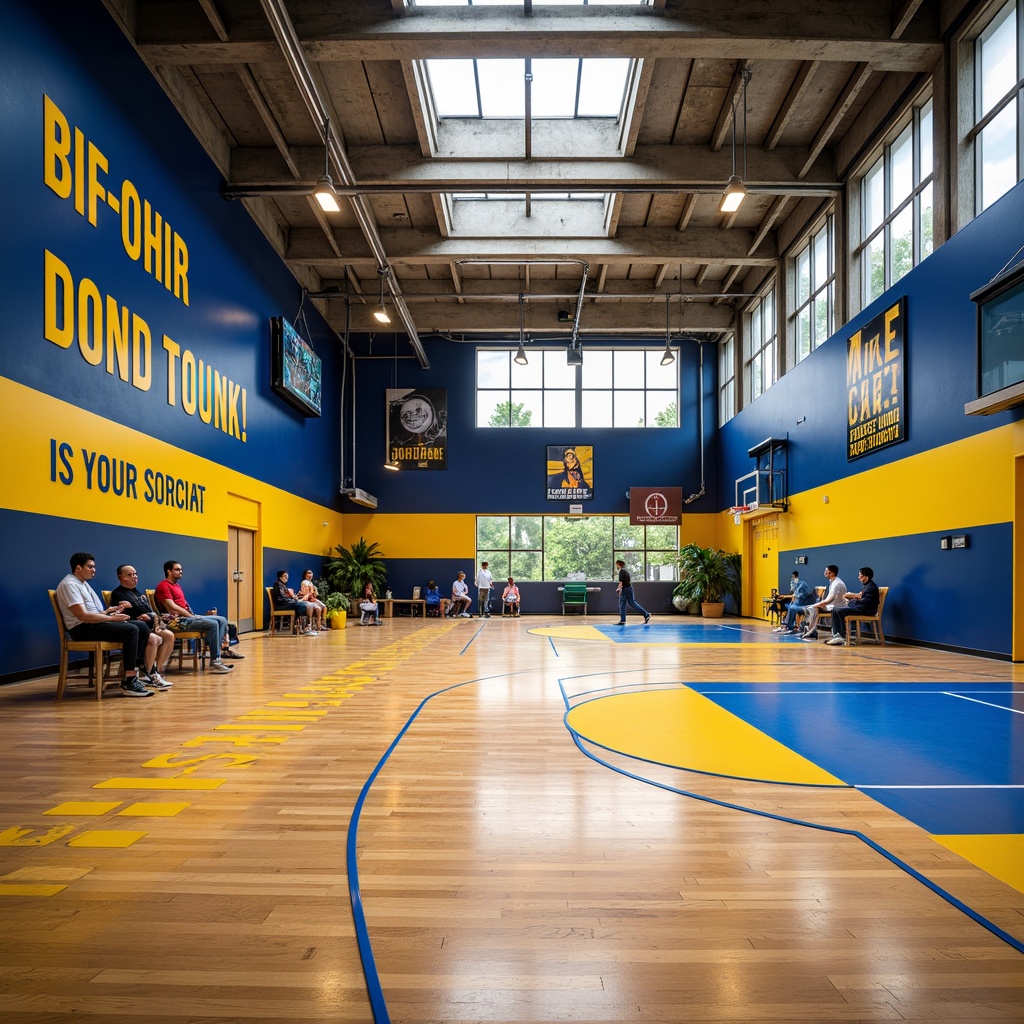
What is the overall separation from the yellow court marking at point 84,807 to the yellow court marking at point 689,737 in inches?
97.5

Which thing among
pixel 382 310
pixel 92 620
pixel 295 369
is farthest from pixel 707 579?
pixel 92 620

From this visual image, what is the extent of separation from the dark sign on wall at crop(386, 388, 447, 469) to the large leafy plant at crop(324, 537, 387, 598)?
2586mm

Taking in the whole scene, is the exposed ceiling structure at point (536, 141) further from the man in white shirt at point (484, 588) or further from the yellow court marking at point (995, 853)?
the yellow court marking at point (995, 853)

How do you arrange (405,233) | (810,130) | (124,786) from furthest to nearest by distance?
(405,233), (810,130), (124,786)

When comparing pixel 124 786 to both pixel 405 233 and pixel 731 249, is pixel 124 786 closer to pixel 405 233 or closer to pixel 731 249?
pixel 405 233

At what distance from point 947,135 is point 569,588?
13.0 metres

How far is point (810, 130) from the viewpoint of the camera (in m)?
11.2

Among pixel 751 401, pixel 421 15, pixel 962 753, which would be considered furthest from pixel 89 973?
pixel 751 401

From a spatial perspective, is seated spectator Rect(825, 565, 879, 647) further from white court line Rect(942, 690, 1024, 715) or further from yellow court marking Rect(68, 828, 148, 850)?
yellow court marking Rect(68, 828, 148, 850)

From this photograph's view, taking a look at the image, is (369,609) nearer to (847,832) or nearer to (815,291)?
(815,291)

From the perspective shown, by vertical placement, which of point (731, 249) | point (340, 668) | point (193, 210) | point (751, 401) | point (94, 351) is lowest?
point (340, 668)

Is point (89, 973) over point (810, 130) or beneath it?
beneath

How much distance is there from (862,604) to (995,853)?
8438mm

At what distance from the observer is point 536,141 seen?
36.6 feet
